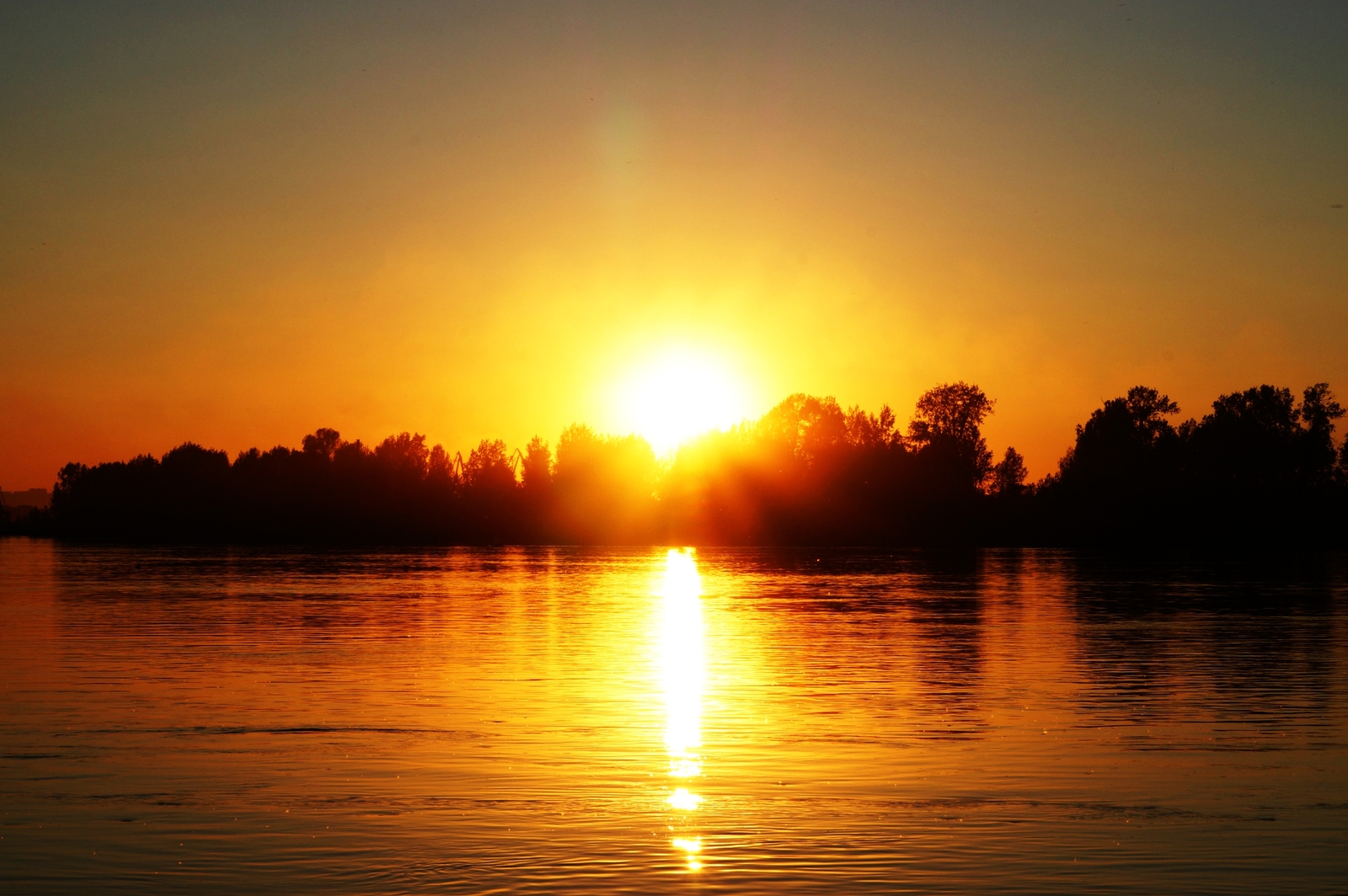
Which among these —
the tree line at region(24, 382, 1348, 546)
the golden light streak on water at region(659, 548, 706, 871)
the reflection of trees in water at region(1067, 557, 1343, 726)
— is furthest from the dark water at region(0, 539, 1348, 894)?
the tree line at region(24, 382, 1348, 546)

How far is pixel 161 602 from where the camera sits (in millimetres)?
53531

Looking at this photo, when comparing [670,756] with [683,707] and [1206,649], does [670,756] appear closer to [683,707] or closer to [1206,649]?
[683,707]

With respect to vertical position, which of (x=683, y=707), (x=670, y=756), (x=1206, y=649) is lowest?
(x=1206, y=649)

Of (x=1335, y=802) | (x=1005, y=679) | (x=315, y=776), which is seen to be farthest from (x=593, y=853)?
(x=1005, y=679)

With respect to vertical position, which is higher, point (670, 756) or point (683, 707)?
point (670, 756)

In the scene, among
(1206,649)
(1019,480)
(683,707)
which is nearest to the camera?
(683,707)

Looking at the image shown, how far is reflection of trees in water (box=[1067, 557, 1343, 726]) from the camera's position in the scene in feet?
79.7

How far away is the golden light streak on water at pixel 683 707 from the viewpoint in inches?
562

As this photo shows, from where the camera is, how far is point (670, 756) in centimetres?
1847

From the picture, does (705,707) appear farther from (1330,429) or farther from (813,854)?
(1330,429)

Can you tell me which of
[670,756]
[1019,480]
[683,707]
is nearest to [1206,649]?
[683,707]

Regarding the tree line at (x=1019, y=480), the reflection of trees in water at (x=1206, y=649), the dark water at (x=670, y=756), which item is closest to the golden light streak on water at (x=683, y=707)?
the dark water at (x=670, y=756)

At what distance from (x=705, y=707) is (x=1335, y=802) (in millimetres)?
10938

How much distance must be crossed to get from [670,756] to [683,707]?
211 inches
